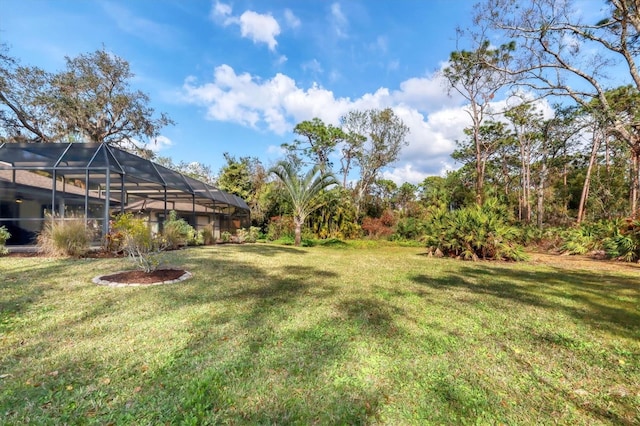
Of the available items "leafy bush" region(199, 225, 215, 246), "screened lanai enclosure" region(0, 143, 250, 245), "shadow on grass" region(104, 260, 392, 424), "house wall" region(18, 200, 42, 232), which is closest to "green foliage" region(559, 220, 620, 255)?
"shadow on grass" region(104, 260, 392, 424)

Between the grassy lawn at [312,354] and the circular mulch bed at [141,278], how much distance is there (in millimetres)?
303

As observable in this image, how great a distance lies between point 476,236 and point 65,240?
1214cm

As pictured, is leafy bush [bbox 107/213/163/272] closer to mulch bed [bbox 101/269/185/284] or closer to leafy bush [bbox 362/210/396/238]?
mulch bed [bbox 101/269/185/284]

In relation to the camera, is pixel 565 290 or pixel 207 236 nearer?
pixel 565 290

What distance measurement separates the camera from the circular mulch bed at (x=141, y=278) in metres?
4.91

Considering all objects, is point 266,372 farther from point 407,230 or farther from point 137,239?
point 407,230

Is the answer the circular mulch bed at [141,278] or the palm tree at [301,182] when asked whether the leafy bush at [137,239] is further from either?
the palm tree at [301,182]

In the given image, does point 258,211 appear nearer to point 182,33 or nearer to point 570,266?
point 182,33

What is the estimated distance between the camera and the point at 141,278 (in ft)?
17.0

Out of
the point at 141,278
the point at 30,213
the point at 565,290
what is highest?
the point at 30,213

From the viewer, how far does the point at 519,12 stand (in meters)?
9.33

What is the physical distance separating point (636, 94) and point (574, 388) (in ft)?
63.5

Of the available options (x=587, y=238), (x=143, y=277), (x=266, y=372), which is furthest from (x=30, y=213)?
(x=587, y=238)

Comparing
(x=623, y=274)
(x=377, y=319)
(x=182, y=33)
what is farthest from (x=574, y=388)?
(x=182, y=33)
